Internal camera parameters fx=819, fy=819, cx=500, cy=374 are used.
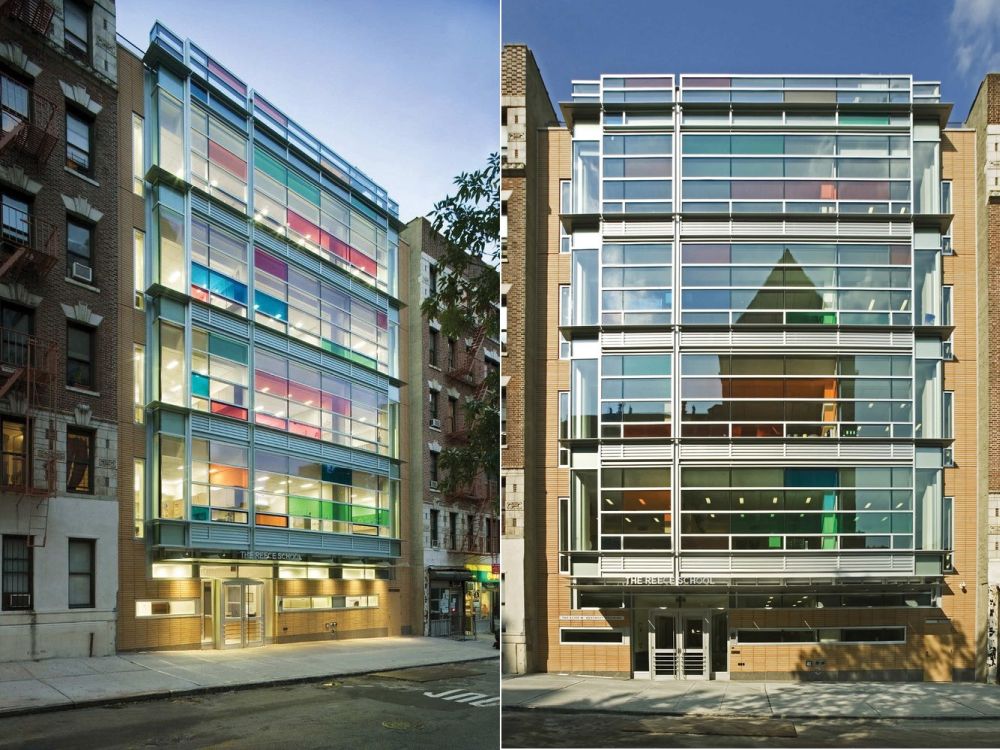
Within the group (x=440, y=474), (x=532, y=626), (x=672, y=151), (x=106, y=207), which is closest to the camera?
(x=106, y=207)

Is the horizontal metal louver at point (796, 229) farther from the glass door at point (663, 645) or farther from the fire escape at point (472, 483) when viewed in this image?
the glass door at point (663, 645)

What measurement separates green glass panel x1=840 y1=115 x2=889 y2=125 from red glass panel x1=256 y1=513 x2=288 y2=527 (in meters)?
4.40

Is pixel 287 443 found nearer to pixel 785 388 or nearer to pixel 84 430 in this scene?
pixel 84 430

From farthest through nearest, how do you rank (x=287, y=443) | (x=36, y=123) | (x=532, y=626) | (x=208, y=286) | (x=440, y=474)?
(x=532, y=626), (x=440, y=474), (x=287, y=443), (x=208, y=286), (x=36, y=123)

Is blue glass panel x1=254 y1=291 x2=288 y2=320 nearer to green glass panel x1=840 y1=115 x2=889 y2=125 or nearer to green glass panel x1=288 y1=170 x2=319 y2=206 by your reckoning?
green glass panel x1=288 y1=170 x2=319 y2=206

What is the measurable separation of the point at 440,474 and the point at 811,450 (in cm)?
276

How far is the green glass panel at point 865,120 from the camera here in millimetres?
5426

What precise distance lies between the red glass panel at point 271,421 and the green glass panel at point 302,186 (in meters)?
0.80

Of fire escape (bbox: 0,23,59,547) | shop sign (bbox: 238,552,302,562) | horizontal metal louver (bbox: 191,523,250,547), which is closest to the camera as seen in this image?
fire escape (bbox: 0,23,59,547)

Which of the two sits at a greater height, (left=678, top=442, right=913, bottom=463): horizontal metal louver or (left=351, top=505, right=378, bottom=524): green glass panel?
Answer: (left=678, top=442, right=913, bottom=463): horizontal metal louver

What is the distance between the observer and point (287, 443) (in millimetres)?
3012

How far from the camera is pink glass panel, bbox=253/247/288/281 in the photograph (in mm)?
2971

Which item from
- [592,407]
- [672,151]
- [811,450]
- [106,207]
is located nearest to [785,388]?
[811,450]

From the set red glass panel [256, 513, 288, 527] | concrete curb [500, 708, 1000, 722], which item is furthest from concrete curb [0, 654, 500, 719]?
concrete curb [500, 708, 1000, 722]
